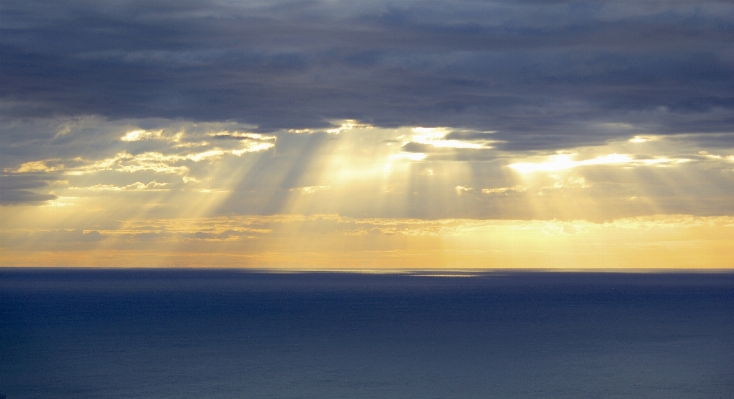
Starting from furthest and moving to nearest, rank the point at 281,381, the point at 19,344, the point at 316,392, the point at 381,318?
1. the point at 381,318
2. the point at 19,344
3. the point at 281,381
4. the point at 316,392

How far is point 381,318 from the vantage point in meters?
114

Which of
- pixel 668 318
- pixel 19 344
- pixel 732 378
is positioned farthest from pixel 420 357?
→ pixel 668 318

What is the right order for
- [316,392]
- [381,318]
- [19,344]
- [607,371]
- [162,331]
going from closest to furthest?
[316,392] < [607,371] < [19,344] < [162,331] < [381,318]

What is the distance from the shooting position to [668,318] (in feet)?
387

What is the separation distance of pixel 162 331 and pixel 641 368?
5489 centimetres

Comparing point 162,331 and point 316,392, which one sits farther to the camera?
point 162,331

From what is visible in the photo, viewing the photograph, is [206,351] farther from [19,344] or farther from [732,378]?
[732,378]

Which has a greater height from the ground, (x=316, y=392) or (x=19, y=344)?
(x=19, y=344)

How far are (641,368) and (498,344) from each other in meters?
18.5

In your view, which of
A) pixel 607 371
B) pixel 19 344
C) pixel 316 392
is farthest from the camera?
pixel 19 344

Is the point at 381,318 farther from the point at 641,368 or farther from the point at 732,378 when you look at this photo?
the point at 732,378

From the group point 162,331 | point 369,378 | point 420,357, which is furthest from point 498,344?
point 162,331

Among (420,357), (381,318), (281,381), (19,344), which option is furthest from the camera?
(381,318)

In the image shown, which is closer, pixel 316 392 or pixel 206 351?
pixel 316 392
